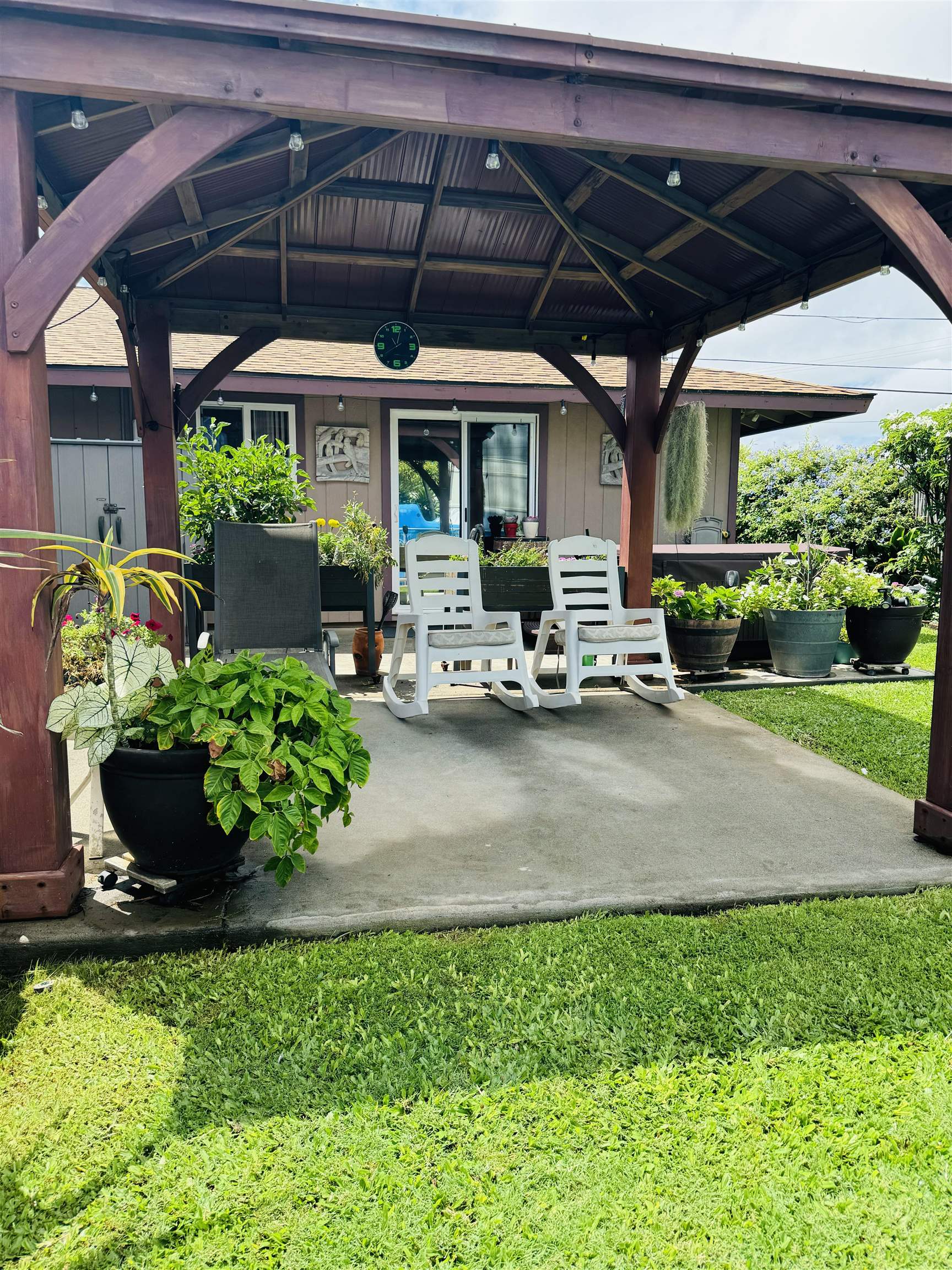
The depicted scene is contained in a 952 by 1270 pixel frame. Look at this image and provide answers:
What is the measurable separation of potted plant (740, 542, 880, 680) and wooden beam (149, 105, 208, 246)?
445cm

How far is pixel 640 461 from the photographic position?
19.9 feet

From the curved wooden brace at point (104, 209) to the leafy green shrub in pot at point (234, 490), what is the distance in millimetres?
3186

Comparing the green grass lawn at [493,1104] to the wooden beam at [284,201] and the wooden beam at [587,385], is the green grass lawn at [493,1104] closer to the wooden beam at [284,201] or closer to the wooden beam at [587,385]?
the wooden beam at [284,201]

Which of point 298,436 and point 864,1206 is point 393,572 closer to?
point 298,436

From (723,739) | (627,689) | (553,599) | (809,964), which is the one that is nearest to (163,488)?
(553,599)

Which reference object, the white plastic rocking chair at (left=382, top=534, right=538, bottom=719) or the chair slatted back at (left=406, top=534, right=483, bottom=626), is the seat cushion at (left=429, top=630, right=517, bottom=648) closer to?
the white plastic rocking chair at (left=382, top=534, right=538, bottom=719)

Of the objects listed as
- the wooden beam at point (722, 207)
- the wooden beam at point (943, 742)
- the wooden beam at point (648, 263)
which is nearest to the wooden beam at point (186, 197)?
the wooden beam at point (648, 263)

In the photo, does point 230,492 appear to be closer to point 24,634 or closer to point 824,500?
point 24,634

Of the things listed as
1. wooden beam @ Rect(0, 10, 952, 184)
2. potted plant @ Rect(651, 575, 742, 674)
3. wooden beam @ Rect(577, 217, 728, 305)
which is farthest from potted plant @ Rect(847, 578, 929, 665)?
wooden beam @ Rect(0, 10, 952, 184)

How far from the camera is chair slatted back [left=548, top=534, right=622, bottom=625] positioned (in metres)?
5.42

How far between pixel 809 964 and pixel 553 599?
10.9ft

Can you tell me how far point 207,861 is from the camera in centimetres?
251

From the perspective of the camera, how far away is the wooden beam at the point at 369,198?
4.28 meters

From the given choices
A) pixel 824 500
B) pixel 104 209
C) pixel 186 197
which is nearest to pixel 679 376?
pixel 186 197
